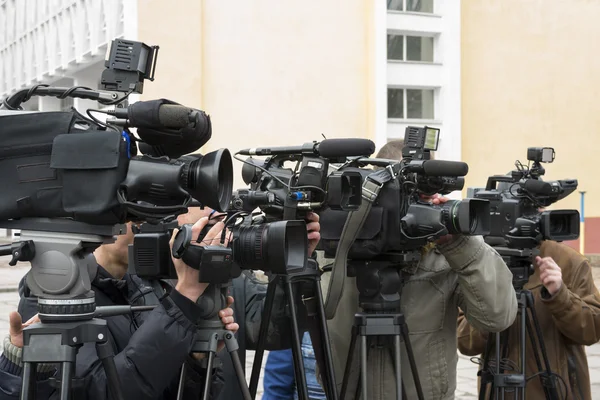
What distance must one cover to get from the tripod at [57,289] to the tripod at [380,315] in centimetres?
131

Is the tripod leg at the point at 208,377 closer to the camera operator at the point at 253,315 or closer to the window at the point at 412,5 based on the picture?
the camera operator at the point at 253,315

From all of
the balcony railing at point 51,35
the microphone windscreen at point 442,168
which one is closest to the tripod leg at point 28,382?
the microphone windscreen at point 442,168

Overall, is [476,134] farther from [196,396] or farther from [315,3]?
[196,396]

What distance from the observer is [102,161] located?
1.91 metres

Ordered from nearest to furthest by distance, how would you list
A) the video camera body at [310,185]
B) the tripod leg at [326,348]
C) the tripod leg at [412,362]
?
1. the video camera body at [310,185]
2. the tripod leg at [326,348]
3. the tripod leg at [412,362]

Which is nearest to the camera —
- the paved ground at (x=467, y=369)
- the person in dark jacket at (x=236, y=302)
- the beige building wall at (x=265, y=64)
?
the person in dark jacket at (x=236, y=302)

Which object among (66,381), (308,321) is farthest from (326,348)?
(66,381)

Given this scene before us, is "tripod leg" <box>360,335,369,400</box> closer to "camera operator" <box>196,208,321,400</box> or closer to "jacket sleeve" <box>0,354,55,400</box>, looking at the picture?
"camera operator" <box>196,208,321,400</box>

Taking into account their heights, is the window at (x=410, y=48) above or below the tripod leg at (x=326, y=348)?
above

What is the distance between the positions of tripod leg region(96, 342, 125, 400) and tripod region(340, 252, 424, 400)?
3.92 ft

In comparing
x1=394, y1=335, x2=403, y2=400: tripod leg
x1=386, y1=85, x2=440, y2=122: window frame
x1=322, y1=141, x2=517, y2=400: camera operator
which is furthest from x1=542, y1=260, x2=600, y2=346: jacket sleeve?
x1=386, y1=85, x2=440, y2=122: window frame

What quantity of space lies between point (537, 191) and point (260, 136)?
14640 millimetres

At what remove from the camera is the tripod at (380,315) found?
301 centimetres

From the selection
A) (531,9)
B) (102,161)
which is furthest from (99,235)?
(531,9)
